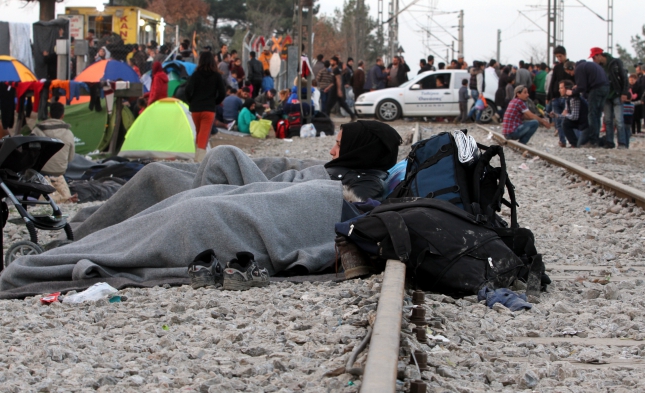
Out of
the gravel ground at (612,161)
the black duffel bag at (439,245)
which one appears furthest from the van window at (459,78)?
the black duffel bag at (439,245)

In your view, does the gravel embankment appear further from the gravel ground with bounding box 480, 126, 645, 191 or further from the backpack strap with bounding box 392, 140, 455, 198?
the gravel ground with bounding box 480, 126, 645, 191

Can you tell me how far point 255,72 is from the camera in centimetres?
2714

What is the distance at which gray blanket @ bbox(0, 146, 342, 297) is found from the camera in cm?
490

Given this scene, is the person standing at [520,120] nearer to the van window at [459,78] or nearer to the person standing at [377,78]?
the van window at [459,78]

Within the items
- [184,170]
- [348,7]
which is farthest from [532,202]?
[348,7]

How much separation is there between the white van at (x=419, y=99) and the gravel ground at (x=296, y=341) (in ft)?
69.9

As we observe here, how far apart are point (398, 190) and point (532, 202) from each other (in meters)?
4.07

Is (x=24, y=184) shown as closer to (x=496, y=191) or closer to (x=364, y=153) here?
(x=364, y=153)

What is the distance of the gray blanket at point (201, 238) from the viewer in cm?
490

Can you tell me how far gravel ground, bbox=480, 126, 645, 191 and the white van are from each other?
8.55 metres

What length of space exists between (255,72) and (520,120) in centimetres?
1251

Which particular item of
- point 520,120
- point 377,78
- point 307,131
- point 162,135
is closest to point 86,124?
point 162,135

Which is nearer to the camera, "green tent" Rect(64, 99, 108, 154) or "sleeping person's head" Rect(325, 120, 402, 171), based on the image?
"sleeping person's head" Rect(325, 120, 402, 171)

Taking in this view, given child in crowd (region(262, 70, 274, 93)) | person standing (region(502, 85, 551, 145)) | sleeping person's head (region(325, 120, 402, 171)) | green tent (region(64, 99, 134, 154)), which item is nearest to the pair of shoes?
sleeping person's head (region(325, 120, 402, 171))
